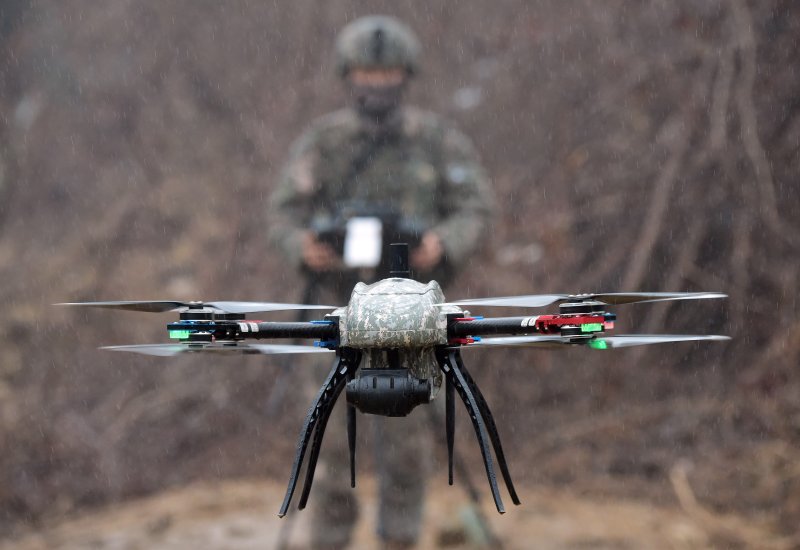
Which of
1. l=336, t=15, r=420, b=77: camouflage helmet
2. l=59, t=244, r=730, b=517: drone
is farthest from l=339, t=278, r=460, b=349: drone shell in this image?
l=336, t=15, r=420, b=77: camouflage helmet

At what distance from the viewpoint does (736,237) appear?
6.94m

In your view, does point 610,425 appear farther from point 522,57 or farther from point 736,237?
point 522,57

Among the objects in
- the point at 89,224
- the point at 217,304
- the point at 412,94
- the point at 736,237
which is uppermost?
the point at 412,94

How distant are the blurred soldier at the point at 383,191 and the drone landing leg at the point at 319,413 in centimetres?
224

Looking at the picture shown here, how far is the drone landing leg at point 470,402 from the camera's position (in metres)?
2.47

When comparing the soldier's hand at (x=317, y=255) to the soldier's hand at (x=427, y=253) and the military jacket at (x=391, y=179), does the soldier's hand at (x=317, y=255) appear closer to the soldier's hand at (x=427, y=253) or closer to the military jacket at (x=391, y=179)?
the military jacket at (x=391, y=179)

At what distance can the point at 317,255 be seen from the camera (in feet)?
15.3

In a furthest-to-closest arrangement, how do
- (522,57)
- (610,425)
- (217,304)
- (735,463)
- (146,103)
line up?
1. (146,103)
2. (522,57)
3. (610,425)
4. (735,463)
5. (217,304)

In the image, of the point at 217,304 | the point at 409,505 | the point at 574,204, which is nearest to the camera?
the point at 217,304

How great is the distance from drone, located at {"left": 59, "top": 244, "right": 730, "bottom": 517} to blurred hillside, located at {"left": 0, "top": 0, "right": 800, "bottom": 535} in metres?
2.60

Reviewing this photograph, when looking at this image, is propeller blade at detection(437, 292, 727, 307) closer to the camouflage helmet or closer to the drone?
the drone

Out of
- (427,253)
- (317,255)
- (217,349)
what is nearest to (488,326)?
(217,349)

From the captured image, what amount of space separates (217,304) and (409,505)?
2.78 m

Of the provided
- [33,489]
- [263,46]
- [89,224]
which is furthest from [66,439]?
[263,46]
